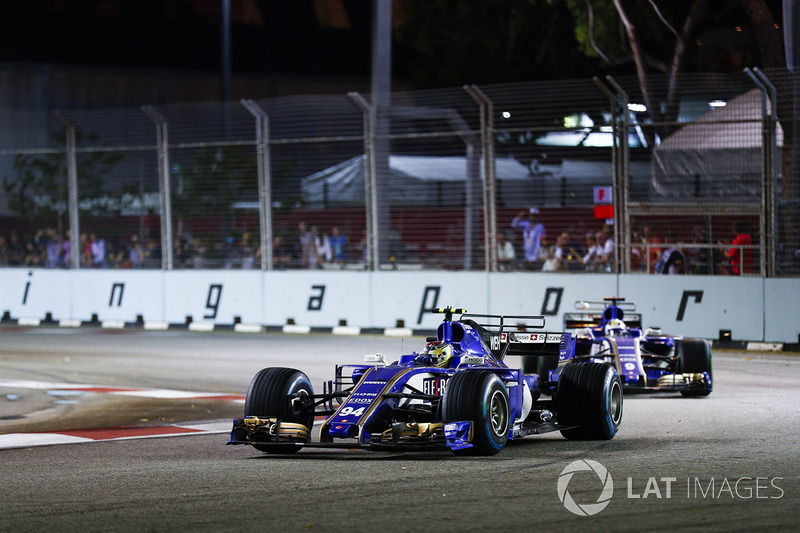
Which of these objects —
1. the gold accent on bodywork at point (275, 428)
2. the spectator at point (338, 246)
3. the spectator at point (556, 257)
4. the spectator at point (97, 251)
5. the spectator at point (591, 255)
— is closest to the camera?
the gold accent on bodywork at point (275, 428)

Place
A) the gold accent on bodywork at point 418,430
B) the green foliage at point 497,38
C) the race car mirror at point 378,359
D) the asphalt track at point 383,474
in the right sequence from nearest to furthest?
the asphalt track at point 383,474, the gold accent on bodywork at point 418,430, the race car mirror at point 378,359, the green foliage at point 497,38

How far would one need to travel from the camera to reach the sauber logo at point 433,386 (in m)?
9.35

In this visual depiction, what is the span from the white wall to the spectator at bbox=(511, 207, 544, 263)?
1.60ft

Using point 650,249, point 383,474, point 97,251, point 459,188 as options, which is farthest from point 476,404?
point 97,251

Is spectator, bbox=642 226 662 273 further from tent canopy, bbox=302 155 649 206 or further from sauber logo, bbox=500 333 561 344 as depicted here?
sauber logo, bbox=500 333 561 344

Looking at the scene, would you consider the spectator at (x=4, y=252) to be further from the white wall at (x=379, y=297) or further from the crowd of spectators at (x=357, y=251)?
the white wall at (x=379, y=297)

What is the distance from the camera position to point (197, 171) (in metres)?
24.9

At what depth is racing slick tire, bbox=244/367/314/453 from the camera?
9.20 metres

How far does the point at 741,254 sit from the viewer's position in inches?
769

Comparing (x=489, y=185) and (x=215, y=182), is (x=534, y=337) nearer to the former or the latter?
(x=489, y=185)

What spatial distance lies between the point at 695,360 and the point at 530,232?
8349 millimetres

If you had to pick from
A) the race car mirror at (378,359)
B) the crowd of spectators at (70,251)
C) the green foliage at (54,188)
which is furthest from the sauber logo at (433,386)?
→ the green foliage at (54,188)

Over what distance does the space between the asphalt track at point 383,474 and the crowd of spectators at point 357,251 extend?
19.6ft

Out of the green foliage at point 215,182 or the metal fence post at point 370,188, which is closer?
the metal fence post at point 370,188
